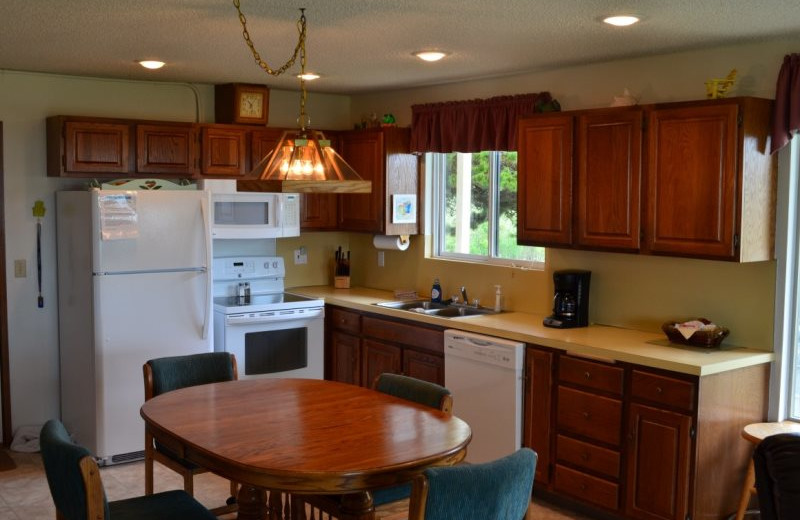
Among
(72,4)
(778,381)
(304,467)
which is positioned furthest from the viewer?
(778,381)

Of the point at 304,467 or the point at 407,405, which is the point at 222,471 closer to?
the point at 304,467

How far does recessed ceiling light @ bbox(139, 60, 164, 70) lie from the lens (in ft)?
15.3

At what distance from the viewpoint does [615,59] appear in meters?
4.50

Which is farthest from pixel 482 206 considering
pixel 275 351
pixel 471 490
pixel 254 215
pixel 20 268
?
pixel 471 490

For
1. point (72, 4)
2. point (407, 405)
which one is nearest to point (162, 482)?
point (407, 405)

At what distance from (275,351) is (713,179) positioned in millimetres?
2950

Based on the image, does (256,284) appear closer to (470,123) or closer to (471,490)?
(470,123)

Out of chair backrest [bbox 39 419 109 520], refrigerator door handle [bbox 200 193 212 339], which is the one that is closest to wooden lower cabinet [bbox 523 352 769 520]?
refrigerator door handle [bbox 200 193 212 339]

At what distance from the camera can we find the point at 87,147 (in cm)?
509

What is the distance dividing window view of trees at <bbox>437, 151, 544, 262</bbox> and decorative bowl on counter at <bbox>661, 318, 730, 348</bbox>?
114 cm

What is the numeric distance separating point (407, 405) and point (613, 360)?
43.4 inches

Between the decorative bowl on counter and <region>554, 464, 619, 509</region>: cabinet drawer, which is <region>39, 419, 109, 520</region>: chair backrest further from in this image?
the decorative bowl on counter

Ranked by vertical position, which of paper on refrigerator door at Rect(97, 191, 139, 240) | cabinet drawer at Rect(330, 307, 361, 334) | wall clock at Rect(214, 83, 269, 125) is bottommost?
cabinet drawer at Rect(330, 307, 361, 334)

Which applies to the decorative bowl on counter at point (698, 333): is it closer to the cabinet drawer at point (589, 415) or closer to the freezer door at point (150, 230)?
the cabinet drawer at point (589, 415)
